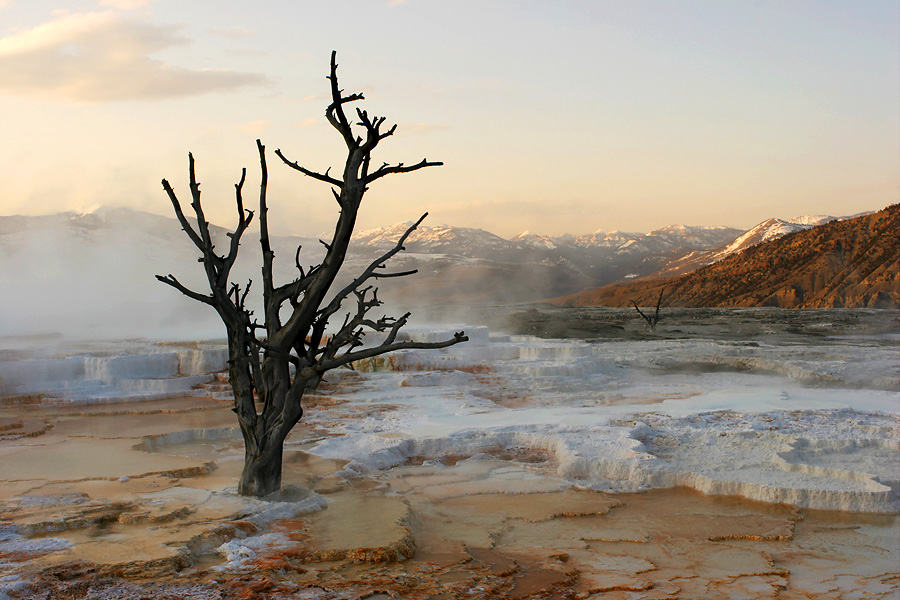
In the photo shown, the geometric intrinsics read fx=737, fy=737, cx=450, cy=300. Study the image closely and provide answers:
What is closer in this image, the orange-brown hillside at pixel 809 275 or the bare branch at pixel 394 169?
the bare branch at pixel 394 169

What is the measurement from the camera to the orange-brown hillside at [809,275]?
4138cm

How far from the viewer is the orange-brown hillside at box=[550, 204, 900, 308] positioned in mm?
41375

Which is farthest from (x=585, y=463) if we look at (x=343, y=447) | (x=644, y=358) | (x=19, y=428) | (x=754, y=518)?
(x=644, y=358)

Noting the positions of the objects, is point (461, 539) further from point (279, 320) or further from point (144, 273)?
point (144, 273)

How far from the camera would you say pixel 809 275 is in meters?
45.8

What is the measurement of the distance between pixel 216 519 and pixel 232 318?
3.90ft

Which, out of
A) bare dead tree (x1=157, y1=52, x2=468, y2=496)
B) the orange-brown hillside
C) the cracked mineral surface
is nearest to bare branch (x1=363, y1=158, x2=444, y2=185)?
bare dead tree (x1=157, y1=52, x2=468, y2=496)

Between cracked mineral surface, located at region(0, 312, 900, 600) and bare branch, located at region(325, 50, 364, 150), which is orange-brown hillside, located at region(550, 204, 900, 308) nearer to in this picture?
cracked mineral surface, located at region(0, 312, 900, 600)

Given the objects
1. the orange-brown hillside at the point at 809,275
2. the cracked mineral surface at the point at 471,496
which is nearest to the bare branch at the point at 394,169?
the cracked mineral surface at the point at 471,496

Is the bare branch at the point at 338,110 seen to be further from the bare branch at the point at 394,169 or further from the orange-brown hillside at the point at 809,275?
the orange-brown hillside at the point at 809,275

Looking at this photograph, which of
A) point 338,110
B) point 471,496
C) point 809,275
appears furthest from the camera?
point 809,275

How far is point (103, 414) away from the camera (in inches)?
378

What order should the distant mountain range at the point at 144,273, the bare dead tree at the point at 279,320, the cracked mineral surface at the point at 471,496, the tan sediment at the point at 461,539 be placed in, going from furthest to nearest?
the distant mountain range at the point at 144,273 < the bare dead tree at the point at 279,320 < the cracked mineral surface at the point at 471,496 < the tan sediment at the point at 461,539

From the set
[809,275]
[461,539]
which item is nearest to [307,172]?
[461,539]
